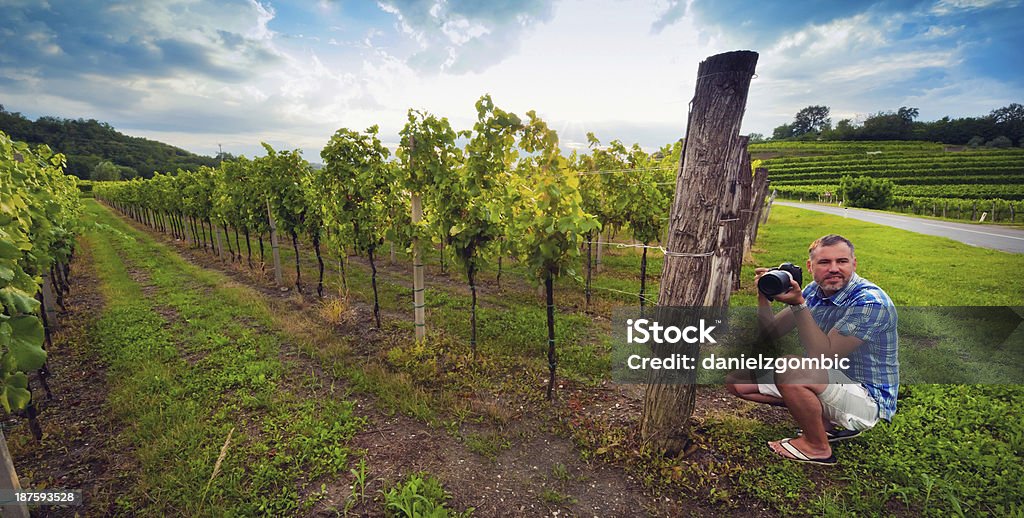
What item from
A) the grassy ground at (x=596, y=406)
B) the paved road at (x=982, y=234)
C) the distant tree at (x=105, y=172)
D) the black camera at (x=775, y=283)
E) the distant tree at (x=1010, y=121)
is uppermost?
the distant tree at (x=1010, y=121)

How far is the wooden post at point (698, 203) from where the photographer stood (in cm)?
329

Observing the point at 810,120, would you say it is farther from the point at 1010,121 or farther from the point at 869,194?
the point at 869,194

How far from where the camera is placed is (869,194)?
4022 cm

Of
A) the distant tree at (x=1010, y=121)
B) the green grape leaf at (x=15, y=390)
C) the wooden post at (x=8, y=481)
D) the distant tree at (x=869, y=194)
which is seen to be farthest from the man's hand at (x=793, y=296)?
the distant tree at (x=1010, y=121)

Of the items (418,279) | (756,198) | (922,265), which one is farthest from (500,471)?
(922,265)

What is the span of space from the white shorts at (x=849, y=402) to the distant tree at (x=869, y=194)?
49.6 meters

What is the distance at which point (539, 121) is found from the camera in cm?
511

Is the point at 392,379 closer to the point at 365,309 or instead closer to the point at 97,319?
the point at 365,309

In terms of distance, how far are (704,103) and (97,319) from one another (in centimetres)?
1151

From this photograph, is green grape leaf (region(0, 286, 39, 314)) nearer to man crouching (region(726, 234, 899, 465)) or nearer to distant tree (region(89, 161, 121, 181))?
man crouching (region(726, 234, 899, 465))

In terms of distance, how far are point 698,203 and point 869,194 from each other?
2018 inches

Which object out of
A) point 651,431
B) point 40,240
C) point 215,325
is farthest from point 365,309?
point 651,431

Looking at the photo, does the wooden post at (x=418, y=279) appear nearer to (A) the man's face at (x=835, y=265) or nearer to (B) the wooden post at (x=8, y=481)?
(B) the wooden post at (x=8, y=481)

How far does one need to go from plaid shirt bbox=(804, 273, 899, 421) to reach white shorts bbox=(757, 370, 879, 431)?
0.06m
